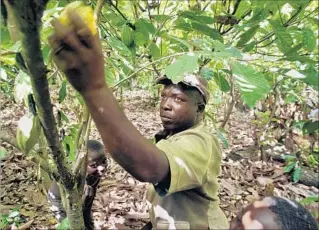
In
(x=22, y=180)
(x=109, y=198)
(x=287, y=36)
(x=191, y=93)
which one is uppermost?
(x=287, y=36)

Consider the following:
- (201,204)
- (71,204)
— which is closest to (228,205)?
(201,204)

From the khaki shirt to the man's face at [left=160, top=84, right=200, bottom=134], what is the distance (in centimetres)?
5

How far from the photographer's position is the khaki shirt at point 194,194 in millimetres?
1226

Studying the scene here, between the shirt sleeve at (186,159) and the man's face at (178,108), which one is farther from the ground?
the man's face at (178,108)

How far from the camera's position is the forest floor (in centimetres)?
300

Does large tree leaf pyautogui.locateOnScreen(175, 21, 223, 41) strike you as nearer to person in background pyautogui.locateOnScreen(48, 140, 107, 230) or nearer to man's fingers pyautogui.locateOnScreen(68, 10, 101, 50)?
man's fingers pyautogui.locateOnScreen(68, 10, 101, 50)

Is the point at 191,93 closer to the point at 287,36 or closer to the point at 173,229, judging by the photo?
the point at 287,36

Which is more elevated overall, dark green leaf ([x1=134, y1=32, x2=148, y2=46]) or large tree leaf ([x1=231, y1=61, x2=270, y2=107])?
dark green leaf ([x1=134, y1=32, x2=148, y2=46])

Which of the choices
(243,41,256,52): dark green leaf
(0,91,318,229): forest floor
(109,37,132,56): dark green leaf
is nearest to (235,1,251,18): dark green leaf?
(243,41,256,52): dark green leaf

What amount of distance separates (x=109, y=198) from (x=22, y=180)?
2.93ft

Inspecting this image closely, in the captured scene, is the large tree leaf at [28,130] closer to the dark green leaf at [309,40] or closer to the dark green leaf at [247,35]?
the dark green leaf at [247,35]

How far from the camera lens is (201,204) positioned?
156 cm

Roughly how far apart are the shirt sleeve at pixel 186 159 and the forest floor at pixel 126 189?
70.1 inches

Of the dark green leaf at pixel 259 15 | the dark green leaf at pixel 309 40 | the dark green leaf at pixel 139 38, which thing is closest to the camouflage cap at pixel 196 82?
the dark green leaf at pixel 139 38
